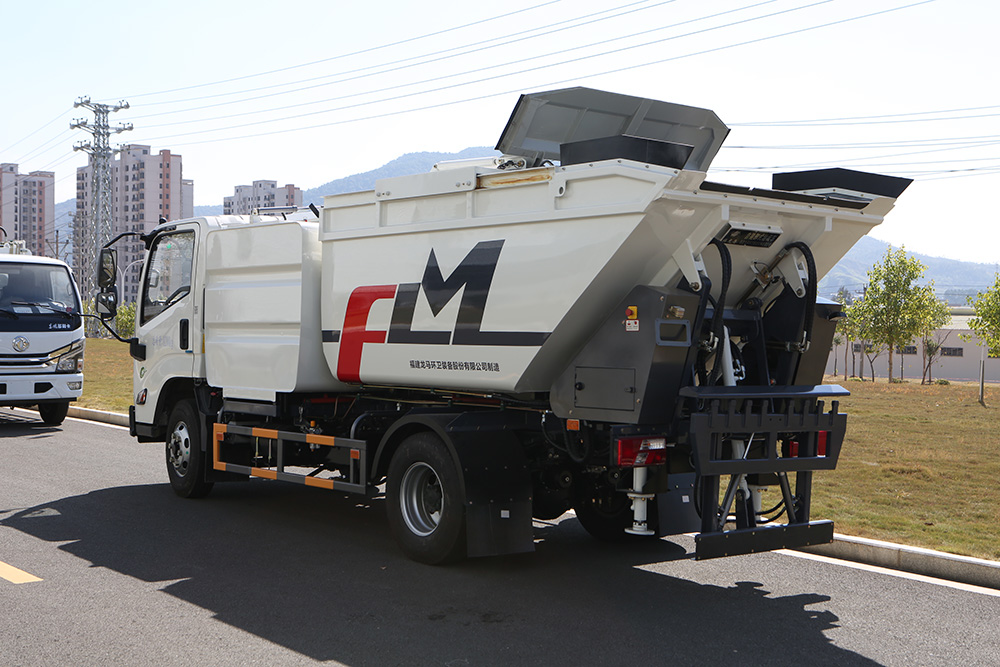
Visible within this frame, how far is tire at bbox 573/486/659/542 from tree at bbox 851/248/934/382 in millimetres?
41883

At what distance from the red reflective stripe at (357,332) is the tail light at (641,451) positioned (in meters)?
2.37

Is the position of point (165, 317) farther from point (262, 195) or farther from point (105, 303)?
point (262, 195)

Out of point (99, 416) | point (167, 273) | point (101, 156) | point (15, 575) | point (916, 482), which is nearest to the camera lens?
point (15, 575)

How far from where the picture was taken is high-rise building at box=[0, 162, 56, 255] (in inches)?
5842

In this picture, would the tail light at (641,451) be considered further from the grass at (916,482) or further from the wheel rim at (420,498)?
the wheel rim at (420,498)

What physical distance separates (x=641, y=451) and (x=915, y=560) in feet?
7.81

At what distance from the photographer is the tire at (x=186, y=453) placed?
30.7 ft

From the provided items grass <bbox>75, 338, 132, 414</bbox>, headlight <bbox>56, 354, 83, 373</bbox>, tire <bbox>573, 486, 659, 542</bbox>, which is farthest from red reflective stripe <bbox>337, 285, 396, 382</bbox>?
grass <bbox>75, 338, 132, 414</bbox>

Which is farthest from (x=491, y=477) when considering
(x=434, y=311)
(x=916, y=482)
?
(x=916, y=482)

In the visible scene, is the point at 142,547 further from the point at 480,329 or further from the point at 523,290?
the point at 523,290

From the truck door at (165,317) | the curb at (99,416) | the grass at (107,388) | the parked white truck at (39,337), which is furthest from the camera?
the grass at (107,388)

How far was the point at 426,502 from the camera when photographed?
7.16m

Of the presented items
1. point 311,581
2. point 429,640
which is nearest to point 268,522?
point 311,581

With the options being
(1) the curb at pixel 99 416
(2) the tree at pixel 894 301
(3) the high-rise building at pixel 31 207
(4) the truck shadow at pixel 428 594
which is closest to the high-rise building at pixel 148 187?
(3) the high-rise building at pixel 31 207
